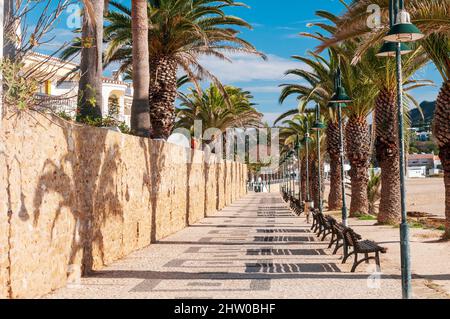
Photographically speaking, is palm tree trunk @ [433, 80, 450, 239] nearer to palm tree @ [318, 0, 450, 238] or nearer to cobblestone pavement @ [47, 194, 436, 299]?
palm tree @ [318, 0, 450, 238]

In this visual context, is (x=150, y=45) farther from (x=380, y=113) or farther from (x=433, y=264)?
(x=433, y=264)

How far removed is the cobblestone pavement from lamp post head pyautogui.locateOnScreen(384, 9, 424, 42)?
3.80m

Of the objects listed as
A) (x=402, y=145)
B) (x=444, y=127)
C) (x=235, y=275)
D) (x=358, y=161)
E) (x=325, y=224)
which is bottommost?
(x=235, y=275)

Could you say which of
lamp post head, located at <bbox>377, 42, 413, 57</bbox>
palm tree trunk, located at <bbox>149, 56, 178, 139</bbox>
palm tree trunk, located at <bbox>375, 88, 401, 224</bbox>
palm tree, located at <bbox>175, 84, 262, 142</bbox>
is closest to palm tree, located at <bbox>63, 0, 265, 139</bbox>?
palm tree trunk, located at <bbox>149, 56, 178, 139</bbox>

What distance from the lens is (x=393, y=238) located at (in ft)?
58.1

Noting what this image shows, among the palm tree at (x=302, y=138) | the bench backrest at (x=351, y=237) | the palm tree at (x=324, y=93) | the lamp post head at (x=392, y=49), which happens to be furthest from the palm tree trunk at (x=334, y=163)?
the lamp post head at (x=392, y=49)

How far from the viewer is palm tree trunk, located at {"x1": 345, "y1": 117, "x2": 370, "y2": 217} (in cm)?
2847

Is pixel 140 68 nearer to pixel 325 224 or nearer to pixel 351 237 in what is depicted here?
pixel 325 224

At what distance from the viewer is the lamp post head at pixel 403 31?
8.72 m

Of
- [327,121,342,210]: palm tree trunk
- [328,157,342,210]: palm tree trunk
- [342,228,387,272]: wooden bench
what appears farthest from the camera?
[328,157,342,210]: palm tree trunk

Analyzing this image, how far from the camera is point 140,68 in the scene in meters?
18.7

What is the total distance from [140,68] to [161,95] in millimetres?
4089

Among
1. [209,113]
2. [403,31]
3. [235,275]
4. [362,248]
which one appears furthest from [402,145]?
[209,113]
